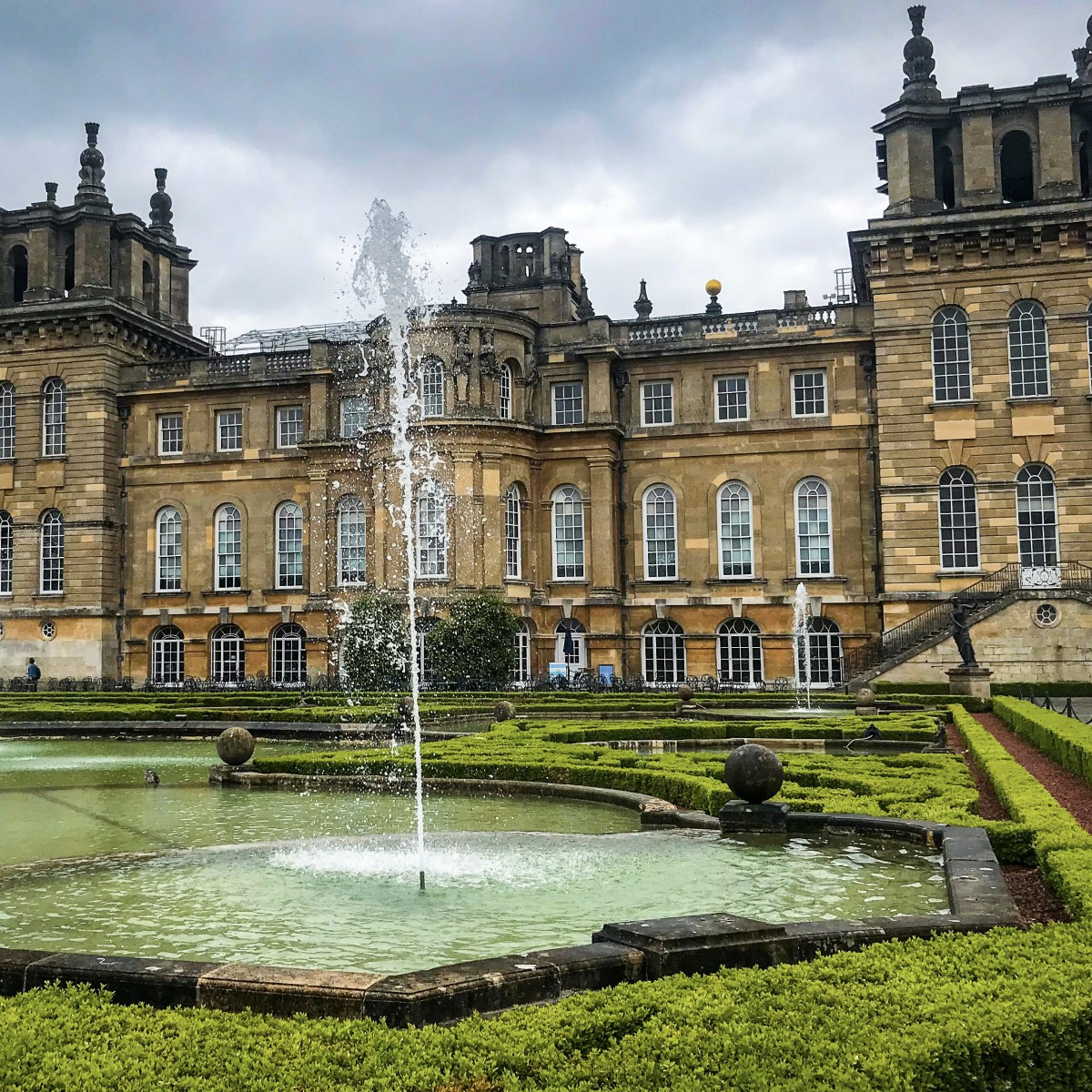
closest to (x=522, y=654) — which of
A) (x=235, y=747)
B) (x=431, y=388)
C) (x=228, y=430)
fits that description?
(x=431, y=388)

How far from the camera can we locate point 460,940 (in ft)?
24.6

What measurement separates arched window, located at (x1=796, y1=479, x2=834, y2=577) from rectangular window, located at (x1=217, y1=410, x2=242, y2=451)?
20.1 meters

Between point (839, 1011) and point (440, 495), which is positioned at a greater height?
point (440, 495)

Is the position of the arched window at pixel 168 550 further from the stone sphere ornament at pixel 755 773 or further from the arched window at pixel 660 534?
the stone sphere ornament at pixel 755 773

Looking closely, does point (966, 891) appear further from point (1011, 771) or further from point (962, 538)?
point (962, 538)

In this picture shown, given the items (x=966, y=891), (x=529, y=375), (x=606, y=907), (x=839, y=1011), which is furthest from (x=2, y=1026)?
(x=529, y=375)

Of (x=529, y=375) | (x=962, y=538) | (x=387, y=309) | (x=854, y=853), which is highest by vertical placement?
(x=529, y=375)

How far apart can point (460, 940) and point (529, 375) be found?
31869 millimetres

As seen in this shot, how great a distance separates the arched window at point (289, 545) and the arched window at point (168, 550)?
12.9 feet

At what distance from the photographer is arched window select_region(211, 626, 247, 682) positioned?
40844 millimetres

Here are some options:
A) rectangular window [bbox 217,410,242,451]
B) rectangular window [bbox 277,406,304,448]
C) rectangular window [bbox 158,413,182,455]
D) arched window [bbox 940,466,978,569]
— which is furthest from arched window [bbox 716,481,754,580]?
rectangular window [bbox 158,413,182,455]

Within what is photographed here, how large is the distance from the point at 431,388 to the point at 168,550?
40.7 feet

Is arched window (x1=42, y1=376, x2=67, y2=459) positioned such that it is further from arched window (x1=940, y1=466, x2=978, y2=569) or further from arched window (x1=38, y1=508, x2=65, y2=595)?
arched window (x1=940, y1=466, x2=978, y2=569)

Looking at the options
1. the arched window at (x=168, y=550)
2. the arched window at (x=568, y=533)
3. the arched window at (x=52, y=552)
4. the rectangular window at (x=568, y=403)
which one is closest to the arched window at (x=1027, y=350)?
the rectangular window at (x=568, y=403)
